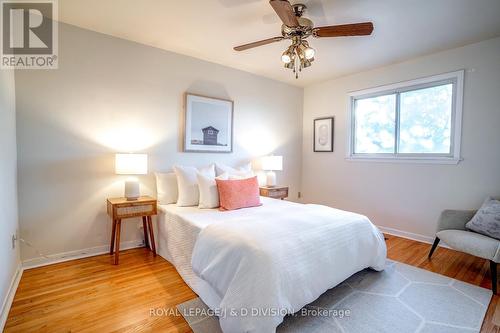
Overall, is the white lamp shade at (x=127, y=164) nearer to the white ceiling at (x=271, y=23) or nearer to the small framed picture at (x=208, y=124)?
the small framed picture at (x=208, y=124)

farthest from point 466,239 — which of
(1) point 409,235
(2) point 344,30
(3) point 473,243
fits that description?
(2) point 344,30

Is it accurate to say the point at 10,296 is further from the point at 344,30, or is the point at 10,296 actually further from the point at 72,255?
the point at 344,30

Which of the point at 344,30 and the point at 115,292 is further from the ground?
the point at 344,30

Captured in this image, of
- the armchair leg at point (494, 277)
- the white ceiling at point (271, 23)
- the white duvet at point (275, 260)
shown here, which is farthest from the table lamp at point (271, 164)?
the armchair leg at point (494, 277)

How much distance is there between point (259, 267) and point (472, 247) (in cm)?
224

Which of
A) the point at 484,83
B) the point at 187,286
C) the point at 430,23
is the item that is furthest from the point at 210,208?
the point at 484,83

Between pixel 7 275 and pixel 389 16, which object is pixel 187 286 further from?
pixel 389 16

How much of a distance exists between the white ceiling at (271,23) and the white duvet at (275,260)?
6.47 ft

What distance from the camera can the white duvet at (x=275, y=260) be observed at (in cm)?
149

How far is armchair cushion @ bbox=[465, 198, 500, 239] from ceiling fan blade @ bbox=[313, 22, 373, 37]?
219cm

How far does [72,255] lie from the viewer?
273cm

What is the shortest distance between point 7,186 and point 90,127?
101 cm

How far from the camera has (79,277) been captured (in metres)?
2.35

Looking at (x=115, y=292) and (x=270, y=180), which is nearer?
(x=115, y=292)
